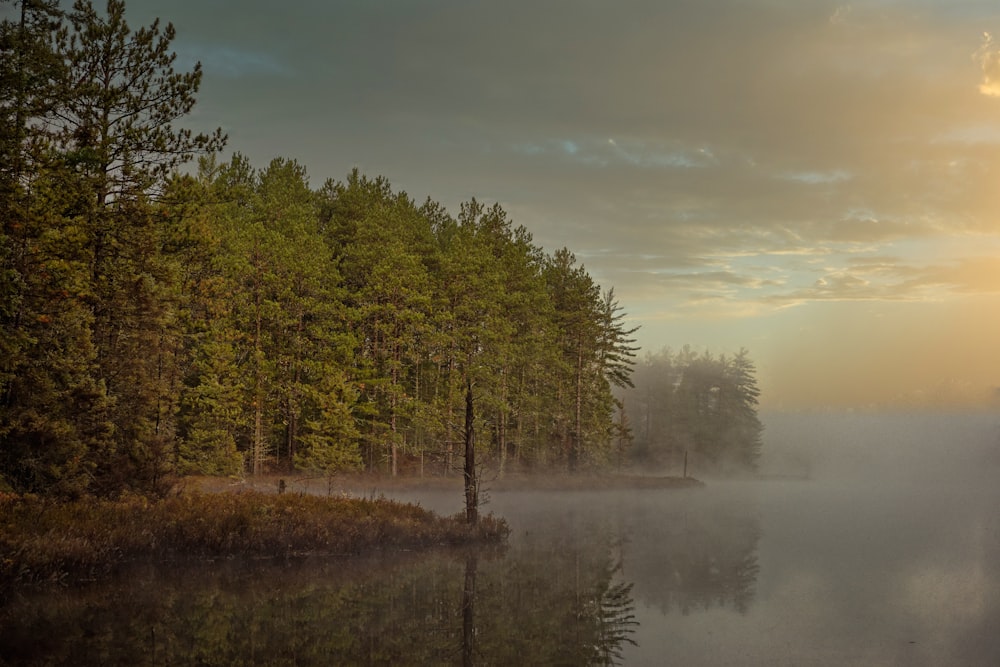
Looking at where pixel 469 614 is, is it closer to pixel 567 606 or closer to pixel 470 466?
pixel 567 606

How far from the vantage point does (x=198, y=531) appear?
20.6m

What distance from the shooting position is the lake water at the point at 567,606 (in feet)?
43.0

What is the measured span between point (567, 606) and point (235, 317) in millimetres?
29980

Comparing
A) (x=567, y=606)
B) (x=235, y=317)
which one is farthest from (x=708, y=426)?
(x=567, y=606)

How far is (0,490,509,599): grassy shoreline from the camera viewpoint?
16312mm

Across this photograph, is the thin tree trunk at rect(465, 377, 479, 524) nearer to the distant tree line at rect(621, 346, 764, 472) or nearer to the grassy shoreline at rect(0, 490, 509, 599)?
the grassy shoreline at rect(0, 490, 509, 599)

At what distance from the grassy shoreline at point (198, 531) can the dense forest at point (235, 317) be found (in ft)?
6.73

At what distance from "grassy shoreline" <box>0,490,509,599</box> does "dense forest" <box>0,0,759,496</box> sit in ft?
6.73

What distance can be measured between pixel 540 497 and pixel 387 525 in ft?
85.5

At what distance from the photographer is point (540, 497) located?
49.5 metres

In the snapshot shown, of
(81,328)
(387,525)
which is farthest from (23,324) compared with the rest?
(387,525)

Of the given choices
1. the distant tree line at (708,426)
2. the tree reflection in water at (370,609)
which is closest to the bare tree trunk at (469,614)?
the tree reflection in water at (370,609)

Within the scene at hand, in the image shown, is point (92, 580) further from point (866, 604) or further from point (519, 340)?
point (519, 340)

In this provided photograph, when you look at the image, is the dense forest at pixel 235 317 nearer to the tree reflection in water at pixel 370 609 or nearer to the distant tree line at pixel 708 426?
the tree reflection in water at pixel 370 609
